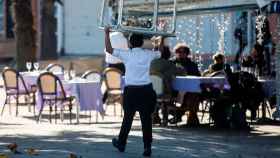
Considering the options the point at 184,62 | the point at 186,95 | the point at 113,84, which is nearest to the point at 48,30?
the point at 113,84

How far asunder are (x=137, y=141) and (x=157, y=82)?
206cm

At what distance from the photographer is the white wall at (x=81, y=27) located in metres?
35.2

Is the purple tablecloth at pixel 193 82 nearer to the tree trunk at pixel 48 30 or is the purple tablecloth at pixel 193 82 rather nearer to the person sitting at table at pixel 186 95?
the person sitting at table at pixel 186 95

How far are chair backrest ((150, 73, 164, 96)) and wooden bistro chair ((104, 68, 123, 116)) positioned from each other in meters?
3.04

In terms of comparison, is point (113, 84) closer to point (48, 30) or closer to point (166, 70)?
point (166, 70)

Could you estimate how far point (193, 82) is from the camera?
14.9 meters

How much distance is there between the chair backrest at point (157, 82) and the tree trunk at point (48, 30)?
17.9 metres

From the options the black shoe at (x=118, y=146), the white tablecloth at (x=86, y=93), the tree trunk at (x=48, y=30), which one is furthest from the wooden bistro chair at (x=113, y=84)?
the tree trunk at (x=48, y=30)

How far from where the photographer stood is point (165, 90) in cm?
1507

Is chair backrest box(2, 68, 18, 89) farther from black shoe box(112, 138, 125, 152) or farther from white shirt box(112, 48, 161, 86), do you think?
white shirt box(112, 48, 161, 86)

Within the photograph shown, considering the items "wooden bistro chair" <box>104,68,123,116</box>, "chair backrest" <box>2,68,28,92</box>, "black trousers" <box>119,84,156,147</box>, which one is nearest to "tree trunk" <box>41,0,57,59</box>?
"chair backrest" <box>2,68,28,92</box>

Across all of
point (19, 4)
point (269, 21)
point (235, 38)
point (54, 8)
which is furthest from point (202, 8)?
point (54, 8)

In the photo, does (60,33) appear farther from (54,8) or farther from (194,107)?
(194,107)

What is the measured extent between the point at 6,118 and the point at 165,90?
431 cm
